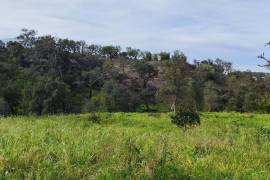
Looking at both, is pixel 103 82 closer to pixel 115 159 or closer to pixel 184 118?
pixel 184 118

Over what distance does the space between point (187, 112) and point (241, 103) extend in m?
71.4

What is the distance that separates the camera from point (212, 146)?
10.3m

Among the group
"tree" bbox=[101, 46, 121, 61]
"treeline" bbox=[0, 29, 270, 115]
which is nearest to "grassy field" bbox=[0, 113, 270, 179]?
"treeline" bbox=[0, 29, 270, 115]

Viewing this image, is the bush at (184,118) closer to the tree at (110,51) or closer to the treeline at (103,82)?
the treeline at (103,82)

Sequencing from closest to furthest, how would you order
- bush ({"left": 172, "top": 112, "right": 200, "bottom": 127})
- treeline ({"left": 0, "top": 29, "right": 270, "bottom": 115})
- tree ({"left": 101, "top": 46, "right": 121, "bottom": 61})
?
bush ({"left": 172, "top": 112, "right": 200, "bottom": 127}) < treeline ({"left": 0, "top": 29, "right": 270, "bottom": 115}) < tree ({"left": 101, "top": 46, "right": 121, "bottom": 61})

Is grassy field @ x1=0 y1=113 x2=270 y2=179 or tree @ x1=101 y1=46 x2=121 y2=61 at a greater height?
tree @ x1=101 y1=46 x2=121 y2=61

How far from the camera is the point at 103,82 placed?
12525cm

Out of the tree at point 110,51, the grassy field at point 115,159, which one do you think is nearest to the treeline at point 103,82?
the tree at point 110,51

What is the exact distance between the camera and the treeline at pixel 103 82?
7944 cm

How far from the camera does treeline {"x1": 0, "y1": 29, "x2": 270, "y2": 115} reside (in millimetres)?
79438

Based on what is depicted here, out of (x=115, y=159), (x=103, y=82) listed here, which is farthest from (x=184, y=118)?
(x=103, y=82)

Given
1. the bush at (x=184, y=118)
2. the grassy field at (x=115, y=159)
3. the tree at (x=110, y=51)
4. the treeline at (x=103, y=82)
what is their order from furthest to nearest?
the tree at (x=110, y=51)
the treeline at (x=103, y=82)
the bush at (x=184, y=118)
the grassy field at (x=115, y=159)

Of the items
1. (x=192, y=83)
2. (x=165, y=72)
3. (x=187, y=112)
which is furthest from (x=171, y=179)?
(x=192, y=83)

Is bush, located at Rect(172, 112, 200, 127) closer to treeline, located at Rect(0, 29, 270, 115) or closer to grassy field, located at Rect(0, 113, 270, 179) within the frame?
grassy field, located at Rect(0, 113, 270, 179)
